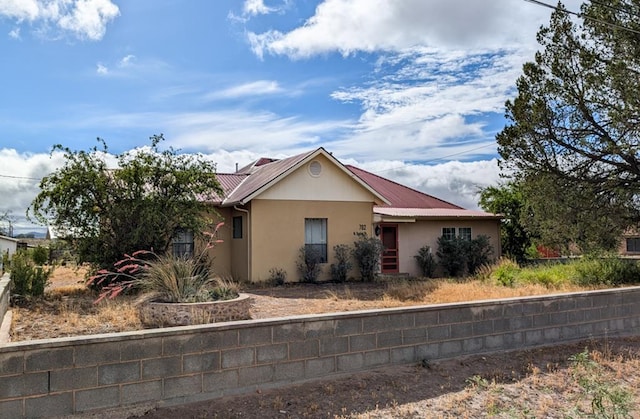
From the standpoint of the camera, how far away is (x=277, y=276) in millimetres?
17078

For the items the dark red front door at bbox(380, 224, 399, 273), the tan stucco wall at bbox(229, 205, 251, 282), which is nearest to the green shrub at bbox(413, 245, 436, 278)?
the dark red front door at bbox(380, 224, 399, 273)

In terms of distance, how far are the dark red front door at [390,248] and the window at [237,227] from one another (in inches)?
241

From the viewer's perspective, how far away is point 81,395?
15.8 ft

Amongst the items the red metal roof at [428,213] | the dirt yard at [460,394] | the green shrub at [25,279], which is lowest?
the dirt yard at [460,394]

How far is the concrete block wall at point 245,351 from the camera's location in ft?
15.3

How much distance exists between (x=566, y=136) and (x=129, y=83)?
11613 millimetres

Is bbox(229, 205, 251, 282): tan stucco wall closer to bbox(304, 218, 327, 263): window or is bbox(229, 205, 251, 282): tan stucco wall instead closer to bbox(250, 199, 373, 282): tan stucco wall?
bbox(250, 199, 373, 282): tan stucco wall

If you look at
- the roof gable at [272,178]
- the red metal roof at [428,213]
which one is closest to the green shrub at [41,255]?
the roof gable at [272,178]

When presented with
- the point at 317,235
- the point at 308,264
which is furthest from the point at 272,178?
the point at 308,264

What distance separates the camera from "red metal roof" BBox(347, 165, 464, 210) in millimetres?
24172

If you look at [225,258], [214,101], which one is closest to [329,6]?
[214,101]

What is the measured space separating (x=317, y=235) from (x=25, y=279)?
935 centimetres

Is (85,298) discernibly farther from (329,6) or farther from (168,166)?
(329,6)

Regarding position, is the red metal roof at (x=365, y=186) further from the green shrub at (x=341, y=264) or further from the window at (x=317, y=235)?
the green shrub at (x=341, y=264)
